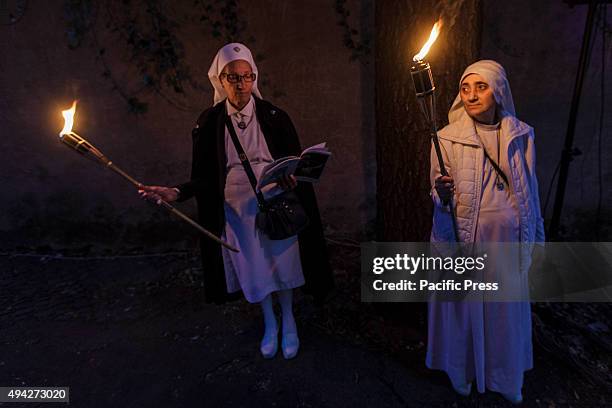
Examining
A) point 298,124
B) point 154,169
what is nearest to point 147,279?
point 154,169

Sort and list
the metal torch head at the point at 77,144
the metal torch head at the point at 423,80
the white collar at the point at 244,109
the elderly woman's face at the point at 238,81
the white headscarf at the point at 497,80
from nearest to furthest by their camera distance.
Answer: the metal torch head at the point at 423,80, the metal torch head at the point at 77,144, the white headscarf at the point at 497,80, the elderly woman's face at the point at 238,81, the white collar at the point at 244,109

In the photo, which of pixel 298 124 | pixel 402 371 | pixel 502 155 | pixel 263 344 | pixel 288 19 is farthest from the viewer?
pixel 298 124

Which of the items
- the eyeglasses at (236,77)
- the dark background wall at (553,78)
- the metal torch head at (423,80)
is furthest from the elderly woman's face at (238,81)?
the dark background wall at (553,78)

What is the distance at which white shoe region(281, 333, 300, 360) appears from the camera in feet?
10.8

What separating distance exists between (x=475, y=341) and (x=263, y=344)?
5.61ft

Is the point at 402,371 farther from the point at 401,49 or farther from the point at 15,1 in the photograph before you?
the point at 15,1

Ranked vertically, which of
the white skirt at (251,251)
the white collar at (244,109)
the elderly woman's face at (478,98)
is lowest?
the white skirt at (251,251)

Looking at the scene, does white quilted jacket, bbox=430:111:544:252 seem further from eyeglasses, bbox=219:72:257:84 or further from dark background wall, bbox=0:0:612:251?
dark background wall, bbox=0:0:612:251

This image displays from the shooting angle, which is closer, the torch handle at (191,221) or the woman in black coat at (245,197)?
the torch handle at (191,221)

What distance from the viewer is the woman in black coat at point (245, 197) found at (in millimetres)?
2852

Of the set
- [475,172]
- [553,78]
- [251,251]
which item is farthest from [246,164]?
[553,78]

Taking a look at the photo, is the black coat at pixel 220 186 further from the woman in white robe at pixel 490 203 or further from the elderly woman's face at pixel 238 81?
the woman in white robe at pixel 490 203

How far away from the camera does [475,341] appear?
8.24ft

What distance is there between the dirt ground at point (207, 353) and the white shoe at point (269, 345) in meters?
0.07
